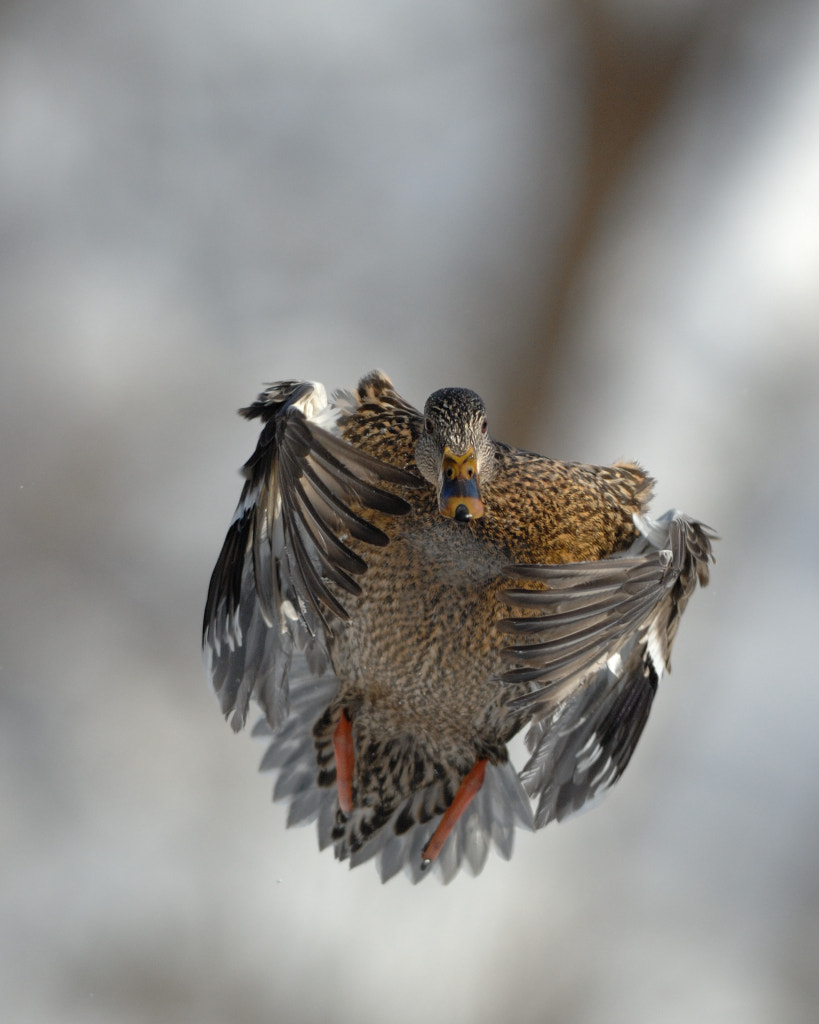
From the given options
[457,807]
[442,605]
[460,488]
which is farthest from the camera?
[457,807]

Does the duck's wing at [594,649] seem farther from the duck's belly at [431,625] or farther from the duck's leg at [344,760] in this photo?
the duck's leg at [344,760]

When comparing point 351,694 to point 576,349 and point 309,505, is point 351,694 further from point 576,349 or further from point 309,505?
point 576,349

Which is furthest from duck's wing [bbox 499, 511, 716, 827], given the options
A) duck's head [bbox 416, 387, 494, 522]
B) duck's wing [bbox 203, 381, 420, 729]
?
A: duck's wing [bbox 203, 381, 420, 729]

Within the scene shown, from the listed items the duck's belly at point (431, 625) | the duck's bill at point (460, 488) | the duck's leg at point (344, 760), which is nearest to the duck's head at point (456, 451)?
the duck's bill at point (460, 488)

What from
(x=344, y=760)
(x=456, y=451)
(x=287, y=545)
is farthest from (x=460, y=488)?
(x=344, y=760)

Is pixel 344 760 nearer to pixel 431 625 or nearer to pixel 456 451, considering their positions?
pixel 431 625

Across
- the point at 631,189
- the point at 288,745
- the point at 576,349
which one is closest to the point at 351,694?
the point at 288,745
